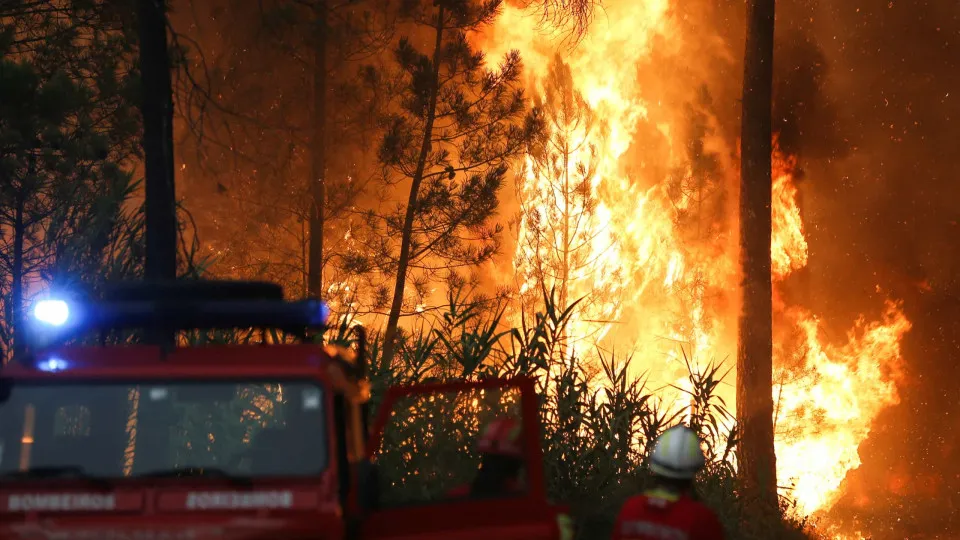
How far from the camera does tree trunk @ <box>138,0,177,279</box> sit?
8469 millimetres

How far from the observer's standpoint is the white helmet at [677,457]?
4.60 m

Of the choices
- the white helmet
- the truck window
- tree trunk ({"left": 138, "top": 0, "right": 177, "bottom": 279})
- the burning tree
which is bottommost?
the white helmet

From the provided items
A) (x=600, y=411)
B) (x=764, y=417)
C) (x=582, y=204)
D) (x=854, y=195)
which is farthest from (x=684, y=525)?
(x=582, y=204)

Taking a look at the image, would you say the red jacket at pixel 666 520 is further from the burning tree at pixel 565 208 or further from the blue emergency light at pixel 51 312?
the burning tree at pixel 565 208

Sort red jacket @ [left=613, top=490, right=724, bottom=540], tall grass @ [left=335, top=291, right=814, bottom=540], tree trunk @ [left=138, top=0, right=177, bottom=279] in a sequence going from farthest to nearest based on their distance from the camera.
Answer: tall grass @ [left=335, top=291, right=814, bottom=540], tree trunk @ [left=138, top=0, right=177, bottom=279], red jacket @ [left=613, top=490, right=724, bottom=540]

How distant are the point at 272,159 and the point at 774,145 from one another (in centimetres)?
1123

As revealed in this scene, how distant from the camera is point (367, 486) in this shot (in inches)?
191

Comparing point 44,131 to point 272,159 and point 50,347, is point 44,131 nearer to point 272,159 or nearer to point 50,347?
point 50,347

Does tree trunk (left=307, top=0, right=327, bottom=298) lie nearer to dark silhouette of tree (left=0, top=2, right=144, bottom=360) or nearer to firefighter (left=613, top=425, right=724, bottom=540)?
dark silhouette of tree (left=0, top=2, right=144, bottom=360)

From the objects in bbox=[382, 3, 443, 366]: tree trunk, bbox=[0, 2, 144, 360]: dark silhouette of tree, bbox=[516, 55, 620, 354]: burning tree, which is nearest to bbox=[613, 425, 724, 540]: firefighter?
bbox=[0, 2, 144, 360]: dark silhouette of tree

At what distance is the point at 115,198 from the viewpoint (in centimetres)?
1218

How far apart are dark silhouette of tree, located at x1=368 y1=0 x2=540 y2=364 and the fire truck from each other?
16.8m

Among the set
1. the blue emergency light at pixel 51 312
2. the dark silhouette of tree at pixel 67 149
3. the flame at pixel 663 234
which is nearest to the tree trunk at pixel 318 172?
the flame at pixel 663 234

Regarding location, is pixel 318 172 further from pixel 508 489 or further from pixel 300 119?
pixel 508 489
